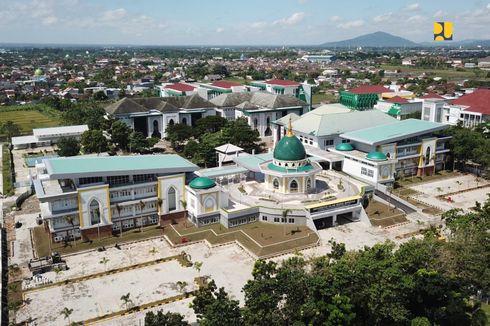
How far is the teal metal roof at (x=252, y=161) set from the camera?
54.4 m

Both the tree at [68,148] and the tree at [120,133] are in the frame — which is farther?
the tree at [120,133]

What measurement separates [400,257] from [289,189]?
18.9 m

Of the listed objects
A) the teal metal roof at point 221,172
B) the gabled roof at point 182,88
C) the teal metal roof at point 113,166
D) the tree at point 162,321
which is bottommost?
the tree at point 162,321

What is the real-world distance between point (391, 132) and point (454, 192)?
11.0m

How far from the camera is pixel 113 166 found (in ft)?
145

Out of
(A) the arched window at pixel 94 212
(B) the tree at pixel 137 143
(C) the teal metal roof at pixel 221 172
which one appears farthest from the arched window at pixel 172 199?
(B) the tree at pixel 137 143

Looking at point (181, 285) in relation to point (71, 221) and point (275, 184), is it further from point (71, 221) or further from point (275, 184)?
point (275, 184)

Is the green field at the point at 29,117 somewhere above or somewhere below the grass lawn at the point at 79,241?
above

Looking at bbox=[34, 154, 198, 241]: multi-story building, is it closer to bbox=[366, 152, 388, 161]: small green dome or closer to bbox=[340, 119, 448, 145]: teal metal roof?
bbox=[366, 152, 388, 161]: small green dome

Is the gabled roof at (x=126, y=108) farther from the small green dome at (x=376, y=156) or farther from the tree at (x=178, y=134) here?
the small green dome at (x=376, y=156)

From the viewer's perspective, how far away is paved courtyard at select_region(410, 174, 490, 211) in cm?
5253

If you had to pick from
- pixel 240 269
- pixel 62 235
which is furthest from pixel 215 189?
pixel 62 235

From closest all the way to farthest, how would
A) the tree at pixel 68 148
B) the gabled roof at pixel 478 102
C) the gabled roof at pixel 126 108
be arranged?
the tree at pixel 68 148, the gabled roof at pixel 126 108, the gabled roof at pixel 478 102

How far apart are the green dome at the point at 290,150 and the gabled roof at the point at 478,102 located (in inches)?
2040
